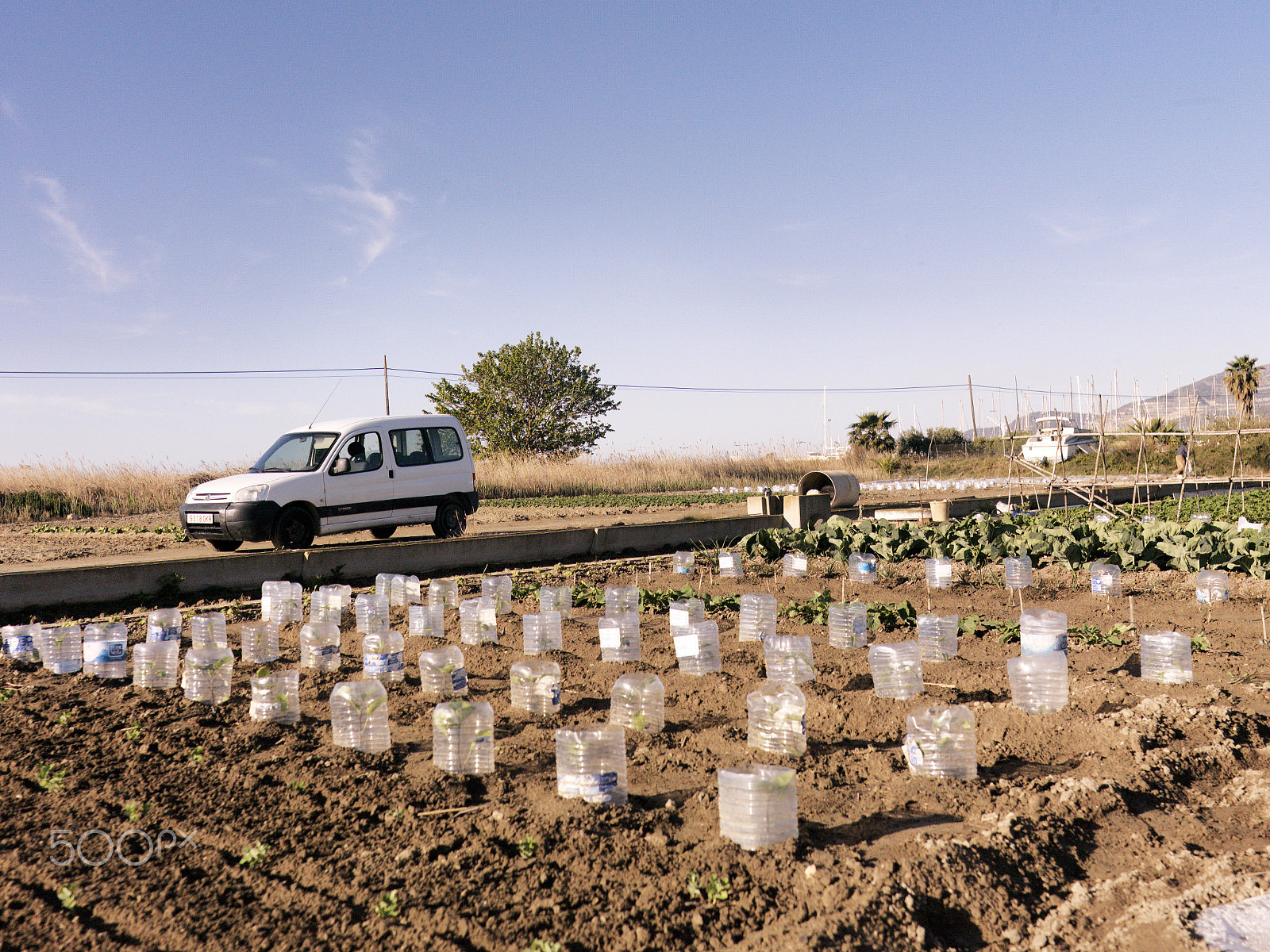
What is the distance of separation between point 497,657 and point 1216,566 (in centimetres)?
653

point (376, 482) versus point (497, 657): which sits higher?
point (376, 482)

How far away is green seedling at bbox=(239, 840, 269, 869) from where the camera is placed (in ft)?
10.1

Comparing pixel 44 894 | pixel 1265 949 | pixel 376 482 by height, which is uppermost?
pixel 376 482

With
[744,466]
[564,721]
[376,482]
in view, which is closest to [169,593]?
[376,482]

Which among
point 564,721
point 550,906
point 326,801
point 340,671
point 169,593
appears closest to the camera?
point 550,906

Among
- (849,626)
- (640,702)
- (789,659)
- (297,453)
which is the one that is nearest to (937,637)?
(849,626)

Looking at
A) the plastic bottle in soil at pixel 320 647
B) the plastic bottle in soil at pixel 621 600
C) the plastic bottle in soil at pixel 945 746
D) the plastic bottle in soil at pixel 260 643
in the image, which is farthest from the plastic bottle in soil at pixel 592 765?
the plastic bottle in soil at pixel 260 643

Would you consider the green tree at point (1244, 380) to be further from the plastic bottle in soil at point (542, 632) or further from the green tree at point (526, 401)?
the plastic bottle in soil at point (542, 632)

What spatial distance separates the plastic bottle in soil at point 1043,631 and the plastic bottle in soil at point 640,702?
231cm

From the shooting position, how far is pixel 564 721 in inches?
186

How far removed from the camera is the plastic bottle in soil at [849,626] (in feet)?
20.3

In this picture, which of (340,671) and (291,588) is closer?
(340,671)

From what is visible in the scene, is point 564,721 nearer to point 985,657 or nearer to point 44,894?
point 44,894

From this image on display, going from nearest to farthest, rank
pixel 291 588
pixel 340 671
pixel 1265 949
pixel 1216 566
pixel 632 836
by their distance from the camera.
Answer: pixel 1265 949 < pixel 632 836 < pixel 340 671 < pixel 291 588 < pixel 1216 566
